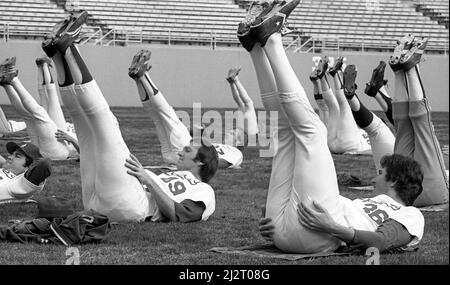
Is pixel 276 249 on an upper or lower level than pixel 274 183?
lower

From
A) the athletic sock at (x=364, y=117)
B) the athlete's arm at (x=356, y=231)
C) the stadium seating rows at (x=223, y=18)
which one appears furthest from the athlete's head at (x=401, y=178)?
the stadium seating rows at (x=223, y=18)

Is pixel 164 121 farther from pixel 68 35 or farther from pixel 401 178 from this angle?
pixel 401 178

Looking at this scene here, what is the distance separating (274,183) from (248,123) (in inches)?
244

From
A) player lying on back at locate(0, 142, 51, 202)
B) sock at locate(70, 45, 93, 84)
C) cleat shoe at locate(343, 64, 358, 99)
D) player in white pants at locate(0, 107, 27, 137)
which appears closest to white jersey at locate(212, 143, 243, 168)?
cleat shoe at locate(343, 64, 358, 99)

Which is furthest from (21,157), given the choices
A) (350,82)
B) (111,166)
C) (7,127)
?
(7,127)

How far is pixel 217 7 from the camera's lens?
17.8 m

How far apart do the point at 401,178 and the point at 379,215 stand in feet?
0.73

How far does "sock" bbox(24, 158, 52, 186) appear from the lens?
5080mm

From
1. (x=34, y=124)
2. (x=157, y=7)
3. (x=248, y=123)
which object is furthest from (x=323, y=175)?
(x=157, y=7)

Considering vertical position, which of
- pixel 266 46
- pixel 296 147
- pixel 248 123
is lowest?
pixel 248 123

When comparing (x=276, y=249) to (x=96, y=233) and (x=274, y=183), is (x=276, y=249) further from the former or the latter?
(x=96, y=233)

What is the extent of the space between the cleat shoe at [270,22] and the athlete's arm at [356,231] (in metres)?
0.77

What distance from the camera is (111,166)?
15.1 ft

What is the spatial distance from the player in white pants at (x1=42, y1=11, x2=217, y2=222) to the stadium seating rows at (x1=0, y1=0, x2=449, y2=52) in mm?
9610
